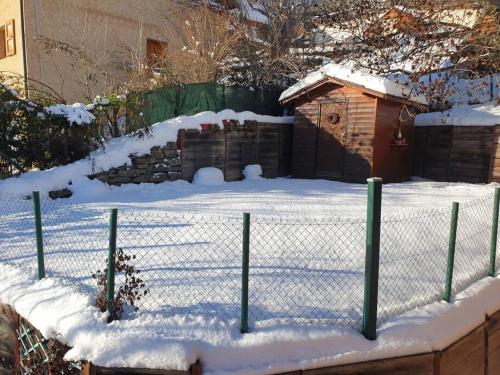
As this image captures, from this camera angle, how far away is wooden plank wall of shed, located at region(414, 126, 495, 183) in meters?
11.2

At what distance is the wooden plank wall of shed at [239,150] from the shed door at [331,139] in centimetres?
130

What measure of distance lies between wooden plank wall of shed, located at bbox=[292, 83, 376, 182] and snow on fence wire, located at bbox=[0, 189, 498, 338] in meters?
4.35

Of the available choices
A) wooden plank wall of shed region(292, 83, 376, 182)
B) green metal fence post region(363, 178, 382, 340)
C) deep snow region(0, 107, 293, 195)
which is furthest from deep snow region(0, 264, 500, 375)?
wooden plank wall of shed region(292, 83, 376, 182)

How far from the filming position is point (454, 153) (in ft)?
38.6

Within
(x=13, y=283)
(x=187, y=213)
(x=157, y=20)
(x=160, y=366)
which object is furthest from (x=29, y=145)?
(x=157, y=20)

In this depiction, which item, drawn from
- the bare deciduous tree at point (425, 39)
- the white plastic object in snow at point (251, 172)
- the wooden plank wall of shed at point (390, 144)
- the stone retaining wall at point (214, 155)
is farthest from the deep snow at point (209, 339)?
the bare deciduous tree at point (425, 39)

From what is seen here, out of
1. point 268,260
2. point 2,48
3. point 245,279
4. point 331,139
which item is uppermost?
point 2,48

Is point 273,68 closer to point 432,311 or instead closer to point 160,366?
point 432,311

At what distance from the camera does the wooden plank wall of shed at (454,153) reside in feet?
36.6

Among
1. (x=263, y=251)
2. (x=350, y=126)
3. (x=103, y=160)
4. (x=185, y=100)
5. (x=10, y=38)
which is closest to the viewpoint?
(x=263, y=251)

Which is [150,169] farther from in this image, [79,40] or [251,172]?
[79,40]

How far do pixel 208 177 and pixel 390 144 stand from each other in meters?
5.21

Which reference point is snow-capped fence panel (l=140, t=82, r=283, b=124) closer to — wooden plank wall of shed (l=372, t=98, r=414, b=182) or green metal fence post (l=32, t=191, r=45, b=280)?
wooden plank wall of shed (l=372, t=98, r=414, b=182)

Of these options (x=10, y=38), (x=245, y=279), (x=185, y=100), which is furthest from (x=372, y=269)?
(x=10, y=38)
